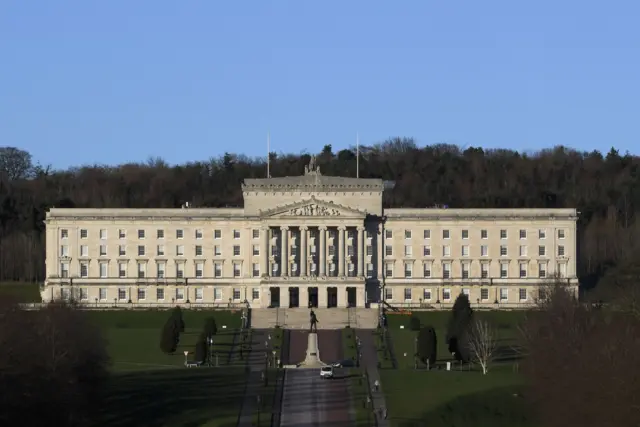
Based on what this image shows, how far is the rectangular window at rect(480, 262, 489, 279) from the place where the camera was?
143 m

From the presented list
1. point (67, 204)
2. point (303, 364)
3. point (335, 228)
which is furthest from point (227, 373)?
point (67, 204)

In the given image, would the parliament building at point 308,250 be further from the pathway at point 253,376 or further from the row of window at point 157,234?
the pathway at point 253,376

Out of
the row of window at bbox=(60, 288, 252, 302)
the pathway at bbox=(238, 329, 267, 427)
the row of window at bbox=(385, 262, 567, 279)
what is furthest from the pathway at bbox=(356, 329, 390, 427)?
the row of window at bbox=(60, 288, 252, 302)

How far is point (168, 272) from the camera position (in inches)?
5659

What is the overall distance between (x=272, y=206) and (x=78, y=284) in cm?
1448

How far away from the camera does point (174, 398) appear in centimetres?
9456

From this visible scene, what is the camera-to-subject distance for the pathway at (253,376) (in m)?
90.4

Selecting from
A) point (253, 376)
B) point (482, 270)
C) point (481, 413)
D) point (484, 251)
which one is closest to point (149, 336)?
point (253, 376)

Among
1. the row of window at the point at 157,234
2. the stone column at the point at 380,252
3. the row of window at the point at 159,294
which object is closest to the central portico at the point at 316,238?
the stone column at the point at 380,252

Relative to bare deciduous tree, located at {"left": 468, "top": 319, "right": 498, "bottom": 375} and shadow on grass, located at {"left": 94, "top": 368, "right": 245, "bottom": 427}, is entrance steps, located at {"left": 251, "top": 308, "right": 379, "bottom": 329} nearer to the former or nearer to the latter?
bare deciduous tree, located at {"left": 468, "top": 319, "right": 498, "bottom": 375}

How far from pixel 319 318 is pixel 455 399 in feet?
136

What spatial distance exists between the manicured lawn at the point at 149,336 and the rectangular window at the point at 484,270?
60.3 ft

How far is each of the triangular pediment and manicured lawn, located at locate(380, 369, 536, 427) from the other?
128 feet

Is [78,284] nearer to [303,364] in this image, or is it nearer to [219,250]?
[219,250]
